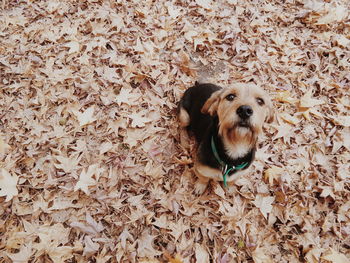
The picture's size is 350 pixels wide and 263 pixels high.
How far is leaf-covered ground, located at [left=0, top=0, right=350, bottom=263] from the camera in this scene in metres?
3.31

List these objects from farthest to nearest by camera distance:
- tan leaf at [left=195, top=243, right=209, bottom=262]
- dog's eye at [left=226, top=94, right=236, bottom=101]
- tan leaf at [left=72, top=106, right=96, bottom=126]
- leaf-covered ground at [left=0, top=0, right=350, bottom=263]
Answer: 1. tan leaf at [left=72, top=106, right=96, bottom=126]
2. leaf-covered ground at [left=0, top=0, right=350, bottom=263]
3. tan leaf at [left=195, top=243, right=209, bottom=262]
4. dog's eye at [left=226, top=94, right=236, bottom=101]

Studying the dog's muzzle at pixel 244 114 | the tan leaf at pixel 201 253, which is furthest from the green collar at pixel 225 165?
the tan leaf at pixel 201 253

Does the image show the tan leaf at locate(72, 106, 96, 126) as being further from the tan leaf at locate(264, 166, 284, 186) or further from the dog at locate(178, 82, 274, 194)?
the tan leaf at locate(264, 166, 284, 186)

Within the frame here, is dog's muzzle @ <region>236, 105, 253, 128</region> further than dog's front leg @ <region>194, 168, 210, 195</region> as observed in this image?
No

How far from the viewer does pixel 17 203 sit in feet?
11.3

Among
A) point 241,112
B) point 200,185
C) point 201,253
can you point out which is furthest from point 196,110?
point 201,253

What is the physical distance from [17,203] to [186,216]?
215cm

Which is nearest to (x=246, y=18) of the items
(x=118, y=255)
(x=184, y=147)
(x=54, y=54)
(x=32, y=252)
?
(x=184, y=147)

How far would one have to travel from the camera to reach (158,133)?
4.16 meters

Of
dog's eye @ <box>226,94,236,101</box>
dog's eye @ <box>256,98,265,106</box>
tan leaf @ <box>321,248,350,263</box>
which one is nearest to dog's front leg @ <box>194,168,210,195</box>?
dog's eye @ <box>226,94,236,101</box>

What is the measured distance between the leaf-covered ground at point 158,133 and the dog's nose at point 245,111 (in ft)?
4.47

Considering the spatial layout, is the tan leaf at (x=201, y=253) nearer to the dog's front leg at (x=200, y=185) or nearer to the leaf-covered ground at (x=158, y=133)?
the leaf-covered ground at (x=158, y=133)

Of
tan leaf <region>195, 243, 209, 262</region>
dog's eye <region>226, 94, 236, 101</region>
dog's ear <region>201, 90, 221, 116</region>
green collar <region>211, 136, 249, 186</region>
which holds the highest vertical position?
dog's eye <region>226, 94, 236, 101</region>

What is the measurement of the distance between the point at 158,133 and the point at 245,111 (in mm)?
1780
